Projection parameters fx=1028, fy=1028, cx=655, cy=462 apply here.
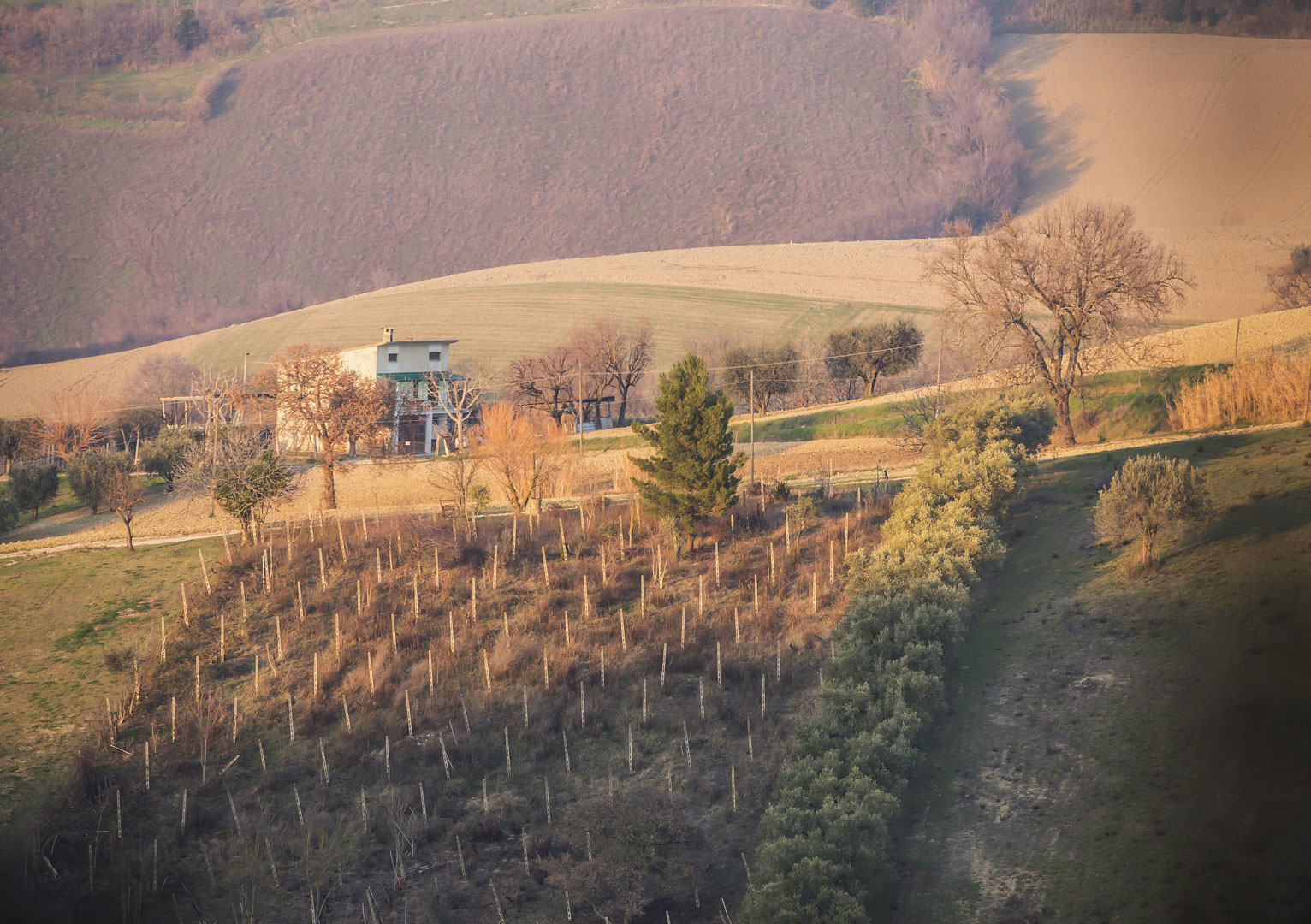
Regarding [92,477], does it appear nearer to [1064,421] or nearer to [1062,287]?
[1064,421]

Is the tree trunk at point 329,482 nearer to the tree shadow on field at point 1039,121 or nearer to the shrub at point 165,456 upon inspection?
the shrub at point 165,456

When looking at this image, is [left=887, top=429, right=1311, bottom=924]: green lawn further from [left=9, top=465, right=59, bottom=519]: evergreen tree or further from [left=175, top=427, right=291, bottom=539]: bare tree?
[left=9, top=465, right=59, bottom=519]: evergreen tree

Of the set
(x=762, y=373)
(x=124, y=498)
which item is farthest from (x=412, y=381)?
(x=124, y=498)

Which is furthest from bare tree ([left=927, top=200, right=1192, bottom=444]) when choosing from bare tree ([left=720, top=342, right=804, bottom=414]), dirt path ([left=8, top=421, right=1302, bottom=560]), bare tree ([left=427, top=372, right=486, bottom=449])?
bare tree ([left=427, top=372, right=486, bottom=449])

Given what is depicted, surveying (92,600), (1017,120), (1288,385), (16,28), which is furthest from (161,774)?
(16,28)

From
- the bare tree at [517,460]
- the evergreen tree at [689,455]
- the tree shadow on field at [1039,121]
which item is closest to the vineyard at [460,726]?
the evergreen tree at [689,455]

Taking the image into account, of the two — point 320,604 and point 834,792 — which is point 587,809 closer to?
point 834,792
